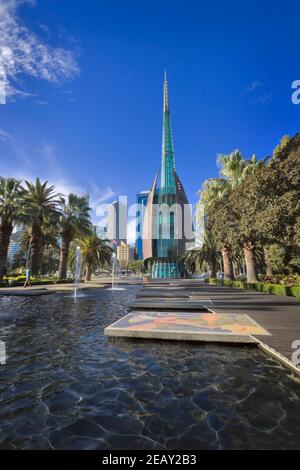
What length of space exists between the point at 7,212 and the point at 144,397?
27989 mm

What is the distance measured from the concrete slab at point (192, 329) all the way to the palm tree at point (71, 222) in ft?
98.8

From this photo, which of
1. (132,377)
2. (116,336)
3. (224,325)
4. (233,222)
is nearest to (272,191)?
(233,222)

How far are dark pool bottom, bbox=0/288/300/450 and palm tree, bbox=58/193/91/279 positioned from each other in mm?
31237

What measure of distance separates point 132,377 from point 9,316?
27.0 ft

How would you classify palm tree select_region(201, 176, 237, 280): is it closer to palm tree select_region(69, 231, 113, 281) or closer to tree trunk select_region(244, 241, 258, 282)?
tree trunk select_region(244, 241, 258, 282)

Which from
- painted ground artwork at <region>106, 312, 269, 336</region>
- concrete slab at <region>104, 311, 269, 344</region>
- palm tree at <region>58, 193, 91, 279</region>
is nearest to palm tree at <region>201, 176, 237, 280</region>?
palm tree at <region>58, 193, 91, 279</region>

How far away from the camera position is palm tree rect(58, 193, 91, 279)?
3675 cm

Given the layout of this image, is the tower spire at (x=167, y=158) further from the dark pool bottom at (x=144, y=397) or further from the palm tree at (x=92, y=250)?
the dark pool bottom at (x=144, y=397)

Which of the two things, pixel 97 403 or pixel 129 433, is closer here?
pixel 129 433

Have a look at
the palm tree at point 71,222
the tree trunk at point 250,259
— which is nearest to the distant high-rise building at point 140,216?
the palm tree at point 71,222

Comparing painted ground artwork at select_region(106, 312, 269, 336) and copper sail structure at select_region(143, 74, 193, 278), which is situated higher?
copper sail structure at select_region(143, 74, 193, 278)
